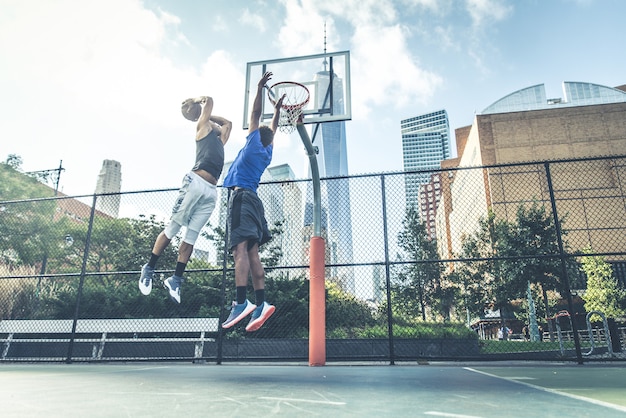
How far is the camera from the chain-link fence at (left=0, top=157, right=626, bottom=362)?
7789 mm

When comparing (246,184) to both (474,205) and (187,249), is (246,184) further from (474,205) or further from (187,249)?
(474,205)

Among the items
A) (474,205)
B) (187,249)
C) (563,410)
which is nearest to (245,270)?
(187,249)

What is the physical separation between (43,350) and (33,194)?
1584cm

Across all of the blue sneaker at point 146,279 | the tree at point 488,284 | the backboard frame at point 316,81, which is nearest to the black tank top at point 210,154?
the blue sneaker at point 146,279

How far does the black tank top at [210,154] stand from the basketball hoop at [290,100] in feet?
5.69

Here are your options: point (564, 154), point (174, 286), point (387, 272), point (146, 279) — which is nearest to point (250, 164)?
point (174, 286)

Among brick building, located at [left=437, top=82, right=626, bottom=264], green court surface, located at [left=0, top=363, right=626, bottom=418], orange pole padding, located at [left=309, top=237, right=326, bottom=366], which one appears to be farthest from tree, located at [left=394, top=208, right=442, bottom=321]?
green court surface, located at [left=0, top=363, right=626, bottom=418]

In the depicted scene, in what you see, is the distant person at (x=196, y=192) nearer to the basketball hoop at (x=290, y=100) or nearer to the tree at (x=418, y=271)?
the basketball hoop at (x=290, y=100)

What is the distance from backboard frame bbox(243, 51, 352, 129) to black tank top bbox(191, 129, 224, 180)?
93.1 inches

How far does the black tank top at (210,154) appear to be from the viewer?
4.16 meters

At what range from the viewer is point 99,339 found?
8289mm

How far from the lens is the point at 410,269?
1786 cm

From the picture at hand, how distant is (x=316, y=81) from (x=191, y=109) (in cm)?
289

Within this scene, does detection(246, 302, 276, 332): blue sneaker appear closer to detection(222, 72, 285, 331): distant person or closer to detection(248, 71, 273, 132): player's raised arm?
detection(222, 72, 285, 331): distant person
